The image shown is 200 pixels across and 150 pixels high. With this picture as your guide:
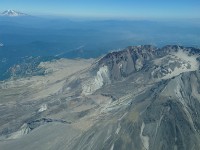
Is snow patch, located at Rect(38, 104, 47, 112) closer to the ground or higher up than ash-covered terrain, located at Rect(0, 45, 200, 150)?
closer to the ground

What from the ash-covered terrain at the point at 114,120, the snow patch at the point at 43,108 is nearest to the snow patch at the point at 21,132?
the ash-covered terrain at the point at 114,120

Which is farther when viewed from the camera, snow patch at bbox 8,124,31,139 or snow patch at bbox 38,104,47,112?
snow patch at bbox 38,104,47,112

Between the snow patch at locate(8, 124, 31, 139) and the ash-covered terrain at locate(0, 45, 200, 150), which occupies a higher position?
the ash-covered terrain at locate(0, 45, 200, 150)

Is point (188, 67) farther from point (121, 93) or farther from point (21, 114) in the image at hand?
point (21, 114)

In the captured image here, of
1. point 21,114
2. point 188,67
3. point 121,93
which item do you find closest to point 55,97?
point 21,114

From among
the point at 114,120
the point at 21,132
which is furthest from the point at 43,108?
the point at 114,120

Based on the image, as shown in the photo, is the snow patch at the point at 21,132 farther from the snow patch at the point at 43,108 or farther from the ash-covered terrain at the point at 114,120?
the snow patch at the point at 43,108

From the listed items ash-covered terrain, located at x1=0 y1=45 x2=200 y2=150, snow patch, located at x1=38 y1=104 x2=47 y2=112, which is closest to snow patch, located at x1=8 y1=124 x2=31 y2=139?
ash-covered terrain, located at x1=0 y1=45 x2=200 y2=150

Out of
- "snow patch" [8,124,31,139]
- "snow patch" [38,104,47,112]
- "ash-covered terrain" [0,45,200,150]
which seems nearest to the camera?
"ash-covered terrain" [0,45,200,150]

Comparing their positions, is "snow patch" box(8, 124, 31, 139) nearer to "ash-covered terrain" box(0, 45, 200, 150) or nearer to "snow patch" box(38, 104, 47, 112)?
"ash-covered terrain" box(0, 45, 200, 150)

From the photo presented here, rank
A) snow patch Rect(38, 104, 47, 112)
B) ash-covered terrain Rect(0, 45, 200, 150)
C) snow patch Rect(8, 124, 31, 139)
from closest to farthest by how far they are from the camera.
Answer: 1. ash-covered terrain Rect(0, 45, 200, 150)
2. snow patch Rect(8, 124, 31, 139)
3. snow patch Rect(38, 104, 47, 112)

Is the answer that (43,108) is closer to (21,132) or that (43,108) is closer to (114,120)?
(21,132)
